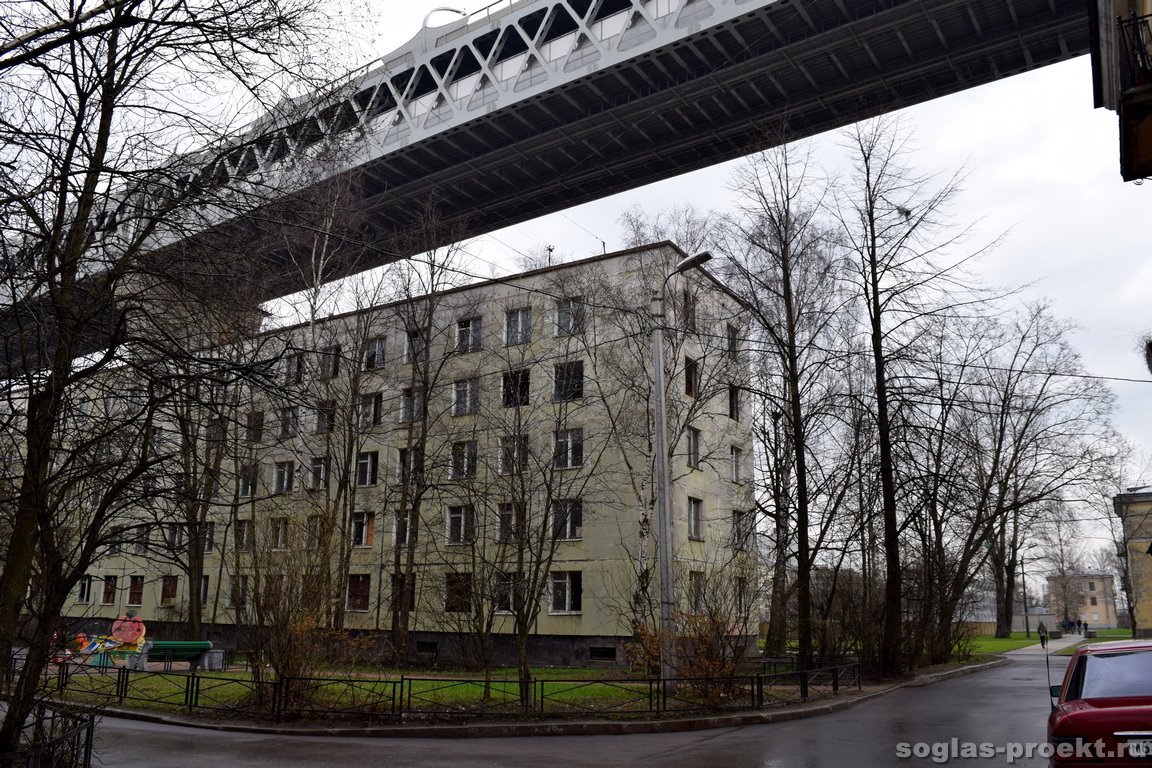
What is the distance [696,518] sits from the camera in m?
34.9

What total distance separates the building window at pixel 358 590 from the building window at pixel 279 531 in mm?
18371

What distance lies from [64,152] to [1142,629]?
6550 centimetres

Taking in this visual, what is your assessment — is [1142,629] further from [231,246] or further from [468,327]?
[231,246]

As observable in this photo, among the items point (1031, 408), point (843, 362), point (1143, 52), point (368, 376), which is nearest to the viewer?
point (1143, 52)

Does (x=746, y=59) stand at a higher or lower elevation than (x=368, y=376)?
higher

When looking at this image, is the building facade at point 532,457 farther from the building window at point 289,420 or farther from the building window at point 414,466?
the building window at point 289,420

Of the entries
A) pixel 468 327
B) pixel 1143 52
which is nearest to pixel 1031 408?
pixel 468 327

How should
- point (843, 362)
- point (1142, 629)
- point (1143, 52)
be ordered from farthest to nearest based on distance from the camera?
point (1142, 629) < point (843, 362) < point (1143, 52)

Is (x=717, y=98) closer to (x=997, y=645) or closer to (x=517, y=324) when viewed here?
(x=517, y=324)

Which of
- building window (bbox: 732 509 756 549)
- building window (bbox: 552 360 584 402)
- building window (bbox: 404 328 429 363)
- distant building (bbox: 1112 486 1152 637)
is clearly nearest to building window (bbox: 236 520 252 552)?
building window (bbox: 404 328 429 363)

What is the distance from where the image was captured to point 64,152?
7859 mm

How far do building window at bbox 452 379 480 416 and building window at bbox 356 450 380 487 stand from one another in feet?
16.6

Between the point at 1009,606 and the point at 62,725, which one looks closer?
the point at 62,725

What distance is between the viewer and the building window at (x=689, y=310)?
28141mm
